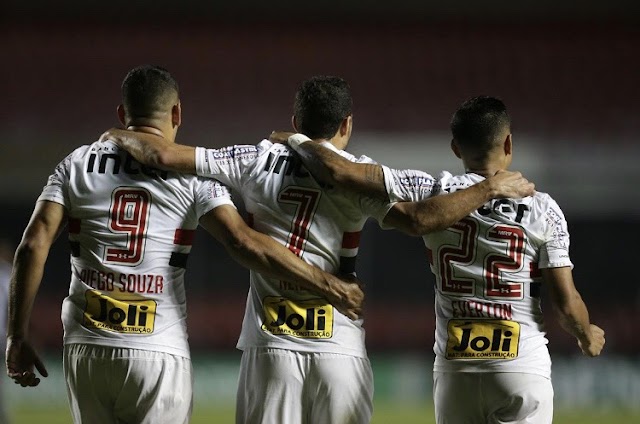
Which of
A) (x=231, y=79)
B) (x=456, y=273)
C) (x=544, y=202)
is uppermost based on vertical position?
(x=231, y=79)

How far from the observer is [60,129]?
14.3 m

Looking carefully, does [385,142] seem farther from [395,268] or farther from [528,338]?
[528,338]

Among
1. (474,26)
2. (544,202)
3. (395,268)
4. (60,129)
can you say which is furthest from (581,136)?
(544,202)

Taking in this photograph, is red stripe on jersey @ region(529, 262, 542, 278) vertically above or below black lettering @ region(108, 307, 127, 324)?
above

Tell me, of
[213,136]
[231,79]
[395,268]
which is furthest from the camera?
[231,79]

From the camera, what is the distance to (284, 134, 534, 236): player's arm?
3402 mm

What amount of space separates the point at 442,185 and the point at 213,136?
10.8 meters

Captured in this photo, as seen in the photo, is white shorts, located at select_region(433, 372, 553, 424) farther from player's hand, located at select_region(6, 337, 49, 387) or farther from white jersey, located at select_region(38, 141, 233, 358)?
player's hand, located at select_region(6, 337, 49, 387)

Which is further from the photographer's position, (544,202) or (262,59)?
(262,59)

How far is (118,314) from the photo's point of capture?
3.50m

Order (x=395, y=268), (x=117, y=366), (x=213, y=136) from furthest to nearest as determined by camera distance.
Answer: (x=213, y=136), (x=395, y=268), (x=117, y=366)

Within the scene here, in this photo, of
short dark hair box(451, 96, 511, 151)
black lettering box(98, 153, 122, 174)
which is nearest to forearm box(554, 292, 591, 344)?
short dark hair box(451, 96, 511, 151)

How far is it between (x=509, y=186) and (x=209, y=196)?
1103 millimetres

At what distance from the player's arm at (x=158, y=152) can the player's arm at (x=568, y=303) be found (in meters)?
1.37
